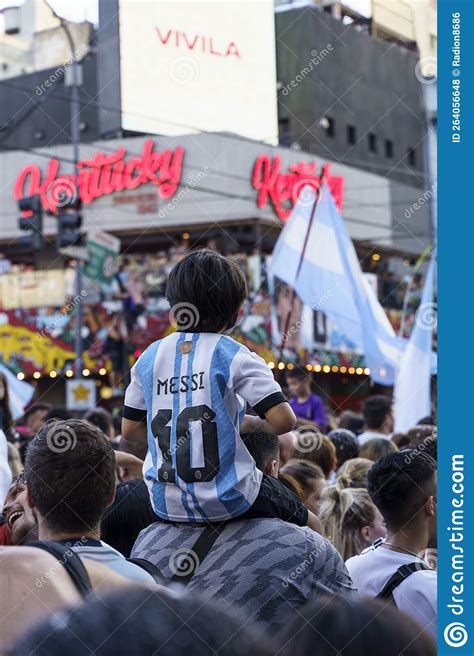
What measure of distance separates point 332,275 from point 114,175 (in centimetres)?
2128

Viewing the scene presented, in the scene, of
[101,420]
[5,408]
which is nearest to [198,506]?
[5,408]

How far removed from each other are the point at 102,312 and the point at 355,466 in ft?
A: 79.1

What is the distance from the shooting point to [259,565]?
8.96 ft

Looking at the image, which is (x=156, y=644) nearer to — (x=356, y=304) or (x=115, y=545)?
(x=115, y=545)

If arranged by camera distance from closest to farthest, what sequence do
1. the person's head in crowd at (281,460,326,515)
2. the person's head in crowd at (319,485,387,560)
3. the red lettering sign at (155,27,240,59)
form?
1. the person's head in crowd at (319,485,387,560)
2. the person's head in crowd at (281,460,326,515)
3. the red lettering sign at (155,27,240,59)

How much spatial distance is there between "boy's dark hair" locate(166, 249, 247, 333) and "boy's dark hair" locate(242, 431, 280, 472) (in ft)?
1.09

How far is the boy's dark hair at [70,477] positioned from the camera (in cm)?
264

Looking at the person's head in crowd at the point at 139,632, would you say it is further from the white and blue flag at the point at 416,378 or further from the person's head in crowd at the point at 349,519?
the white and blue flag at the point at 416,378

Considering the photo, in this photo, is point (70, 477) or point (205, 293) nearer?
point (70, 477)

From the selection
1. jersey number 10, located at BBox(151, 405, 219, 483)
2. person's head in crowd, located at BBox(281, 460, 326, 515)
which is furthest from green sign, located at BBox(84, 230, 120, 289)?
jersey number 10, located at BBox(151, 405, 219, 483)

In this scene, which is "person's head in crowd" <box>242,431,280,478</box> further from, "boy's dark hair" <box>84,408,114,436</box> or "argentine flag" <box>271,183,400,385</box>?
"argentine flag" <box>271,183,400,385</box>

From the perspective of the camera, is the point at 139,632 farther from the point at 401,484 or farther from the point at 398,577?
the point at 401,484

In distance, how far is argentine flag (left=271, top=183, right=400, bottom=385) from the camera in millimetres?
10828

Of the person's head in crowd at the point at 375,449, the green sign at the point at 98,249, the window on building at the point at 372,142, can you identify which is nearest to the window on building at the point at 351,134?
the window on building at the point at 372,142
